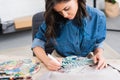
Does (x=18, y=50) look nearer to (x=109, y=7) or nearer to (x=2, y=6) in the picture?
(x=2, y=6)

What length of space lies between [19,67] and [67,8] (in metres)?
0.40

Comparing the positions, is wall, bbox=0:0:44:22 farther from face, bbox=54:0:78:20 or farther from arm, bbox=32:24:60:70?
face, bbox=54:0:78:20

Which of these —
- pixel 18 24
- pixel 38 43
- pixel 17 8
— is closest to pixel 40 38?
pixel 38 43

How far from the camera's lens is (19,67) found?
1187 millimetres

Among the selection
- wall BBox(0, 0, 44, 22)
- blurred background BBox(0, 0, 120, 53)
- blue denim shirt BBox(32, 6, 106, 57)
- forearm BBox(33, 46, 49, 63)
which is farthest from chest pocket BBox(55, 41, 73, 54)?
wall BBox(0, 0, 44, 22)

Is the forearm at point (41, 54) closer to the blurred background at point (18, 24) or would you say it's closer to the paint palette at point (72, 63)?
the paint palette at point (72, 63)

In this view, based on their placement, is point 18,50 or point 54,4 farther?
point 18,50

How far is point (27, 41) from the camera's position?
2.84 m

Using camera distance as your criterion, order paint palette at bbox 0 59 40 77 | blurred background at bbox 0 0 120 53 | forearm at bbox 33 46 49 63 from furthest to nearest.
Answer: blurred background at bbox 0 0 120 53 < forearm at bbox 33 46 49 63 < paint palette at bbox 0 59 40 77

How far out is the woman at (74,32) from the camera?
1290 millimetres

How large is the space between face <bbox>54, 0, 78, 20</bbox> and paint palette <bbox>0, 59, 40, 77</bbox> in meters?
0.31

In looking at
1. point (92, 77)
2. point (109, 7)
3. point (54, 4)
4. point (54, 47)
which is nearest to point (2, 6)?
point (109, 7)

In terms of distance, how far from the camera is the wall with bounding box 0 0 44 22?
9.57 feet

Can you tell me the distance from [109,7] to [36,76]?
2360 millimetres
